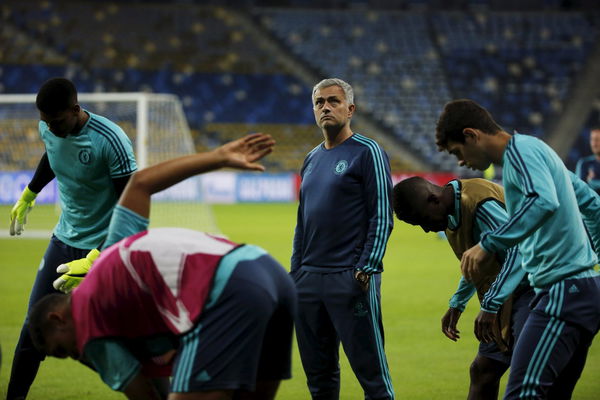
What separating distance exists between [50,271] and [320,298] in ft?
5.85

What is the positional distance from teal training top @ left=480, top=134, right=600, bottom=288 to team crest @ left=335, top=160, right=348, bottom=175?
1.43 m

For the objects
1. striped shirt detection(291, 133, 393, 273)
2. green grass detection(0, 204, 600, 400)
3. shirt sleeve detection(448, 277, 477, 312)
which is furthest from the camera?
green grass detection(0, 204, 600, 400)

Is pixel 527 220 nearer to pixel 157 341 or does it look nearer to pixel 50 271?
pixel 157 341

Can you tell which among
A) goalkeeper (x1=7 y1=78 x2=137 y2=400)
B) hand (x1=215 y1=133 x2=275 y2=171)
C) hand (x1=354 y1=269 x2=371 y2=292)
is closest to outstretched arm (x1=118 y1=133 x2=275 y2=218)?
hand (x1=215 y1=133 x2=275 y2=171)

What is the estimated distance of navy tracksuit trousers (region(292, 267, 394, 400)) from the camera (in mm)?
5395

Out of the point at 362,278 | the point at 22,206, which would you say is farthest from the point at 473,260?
the point at 22,206

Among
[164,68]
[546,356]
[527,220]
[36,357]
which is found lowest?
[36,357]

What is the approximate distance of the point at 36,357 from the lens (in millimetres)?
5871

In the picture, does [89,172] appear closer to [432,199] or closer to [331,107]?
[331,107]

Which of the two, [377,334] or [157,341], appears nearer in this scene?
[157,341]

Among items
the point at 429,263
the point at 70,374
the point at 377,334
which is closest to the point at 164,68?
the point at 429,263

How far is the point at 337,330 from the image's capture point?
18.0ft

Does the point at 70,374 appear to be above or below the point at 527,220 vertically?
below

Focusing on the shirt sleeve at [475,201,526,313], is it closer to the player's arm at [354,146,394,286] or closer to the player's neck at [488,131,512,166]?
the player's neck at [488,131,512,166]
